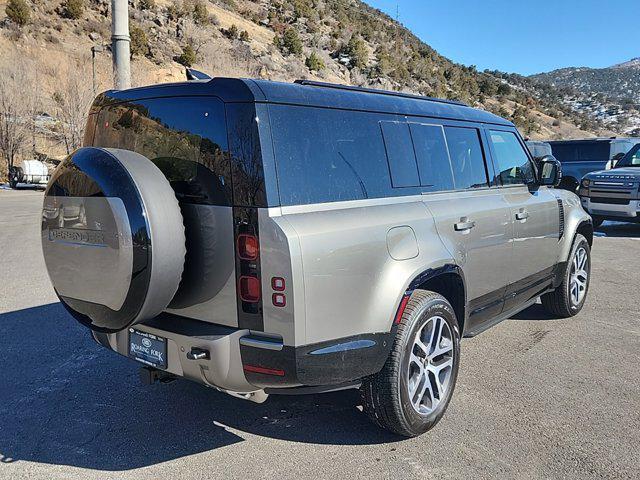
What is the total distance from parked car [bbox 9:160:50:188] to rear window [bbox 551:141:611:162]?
19.2 m

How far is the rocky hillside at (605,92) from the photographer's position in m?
67.9

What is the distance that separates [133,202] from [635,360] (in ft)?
13.9

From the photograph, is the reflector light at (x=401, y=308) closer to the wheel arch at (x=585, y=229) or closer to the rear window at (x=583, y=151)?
the wheel arch at (x=585, y=229)

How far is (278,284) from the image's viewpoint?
8.46 feet

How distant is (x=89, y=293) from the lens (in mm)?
2793

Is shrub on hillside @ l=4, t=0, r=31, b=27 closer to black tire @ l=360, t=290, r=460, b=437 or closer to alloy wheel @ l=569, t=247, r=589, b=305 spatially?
alloy wheel @ l=569, t=247, r=589, b=305

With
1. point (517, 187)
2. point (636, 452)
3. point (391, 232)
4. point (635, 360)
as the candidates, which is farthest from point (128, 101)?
point (635, 360)

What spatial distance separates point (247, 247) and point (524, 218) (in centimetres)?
277

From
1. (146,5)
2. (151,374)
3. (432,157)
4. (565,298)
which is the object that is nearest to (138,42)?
(146,5)

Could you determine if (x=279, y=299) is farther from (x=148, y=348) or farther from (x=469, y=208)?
(x=469, y=208)

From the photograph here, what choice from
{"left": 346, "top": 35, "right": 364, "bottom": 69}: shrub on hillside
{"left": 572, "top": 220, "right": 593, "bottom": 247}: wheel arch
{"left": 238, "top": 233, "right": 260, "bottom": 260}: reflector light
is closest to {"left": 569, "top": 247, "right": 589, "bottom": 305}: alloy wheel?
{"left": 572, "top": 220, "right": 593, "bottom": 247}: wheel arch

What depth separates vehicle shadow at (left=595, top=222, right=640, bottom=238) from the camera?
1168 centimetres

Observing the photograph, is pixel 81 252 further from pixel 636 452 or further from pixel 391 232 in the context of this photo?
pixel 636 452

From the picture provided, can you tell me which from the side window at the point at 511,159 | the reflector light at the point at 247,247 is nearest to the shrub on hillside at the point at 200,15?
the side window at the point at 511,159
